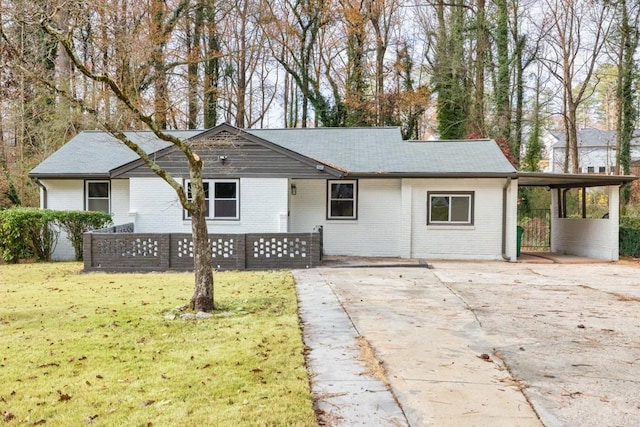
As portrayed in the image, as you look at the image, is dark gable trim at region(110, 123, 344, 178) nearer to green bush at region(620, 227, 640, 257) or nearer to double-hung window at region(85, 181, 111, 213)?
double-hung window at region(85, 181, 111, 213)

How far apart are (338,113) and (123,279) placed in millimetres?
19555

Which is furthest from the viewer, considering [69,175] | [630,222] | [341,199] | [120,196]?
[630,222]

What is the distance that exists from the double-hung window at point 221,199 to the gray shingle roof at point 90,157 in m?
2.42

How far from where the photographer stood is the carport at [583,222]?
45.0ft

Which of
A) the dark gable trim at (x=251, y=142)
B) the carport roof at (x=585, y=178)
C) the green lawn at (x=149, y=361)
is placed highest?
the dark gable trim at (x=251, y=142)

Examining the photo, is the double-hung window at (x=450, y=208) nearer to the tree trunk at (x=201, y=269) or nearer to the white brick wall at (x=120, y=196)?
the tree trunk at (x=201, y=269)

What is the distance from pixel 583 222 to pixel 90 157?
55.6 feet

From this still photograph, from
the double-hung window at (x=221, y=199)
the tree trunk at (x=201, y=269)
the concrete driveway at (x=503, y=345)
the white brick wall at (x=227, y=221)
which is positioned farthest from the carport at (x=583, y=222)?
the tree trunk at (x=201, y=269)

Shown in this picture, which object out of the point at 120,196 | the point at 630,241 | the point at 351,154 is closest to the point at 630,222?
the point at 630,241

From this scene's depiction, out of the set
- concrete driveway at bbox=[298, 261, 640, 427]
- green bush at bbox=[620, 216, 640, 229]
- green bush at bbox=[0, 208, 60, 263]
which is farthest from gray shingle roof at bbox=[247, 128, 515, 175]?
green bush at bbox=[0, 208, 60, 263]

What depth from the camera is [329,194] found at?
14.7 metres

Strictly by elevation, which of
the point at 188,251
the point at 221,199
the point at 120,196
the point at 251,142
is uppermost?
the point at 251,142

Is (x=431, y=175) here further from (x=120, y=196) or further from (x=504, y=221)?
(x=120, y=196)

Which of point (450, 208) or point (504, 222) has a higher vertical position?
point (450, 208)
